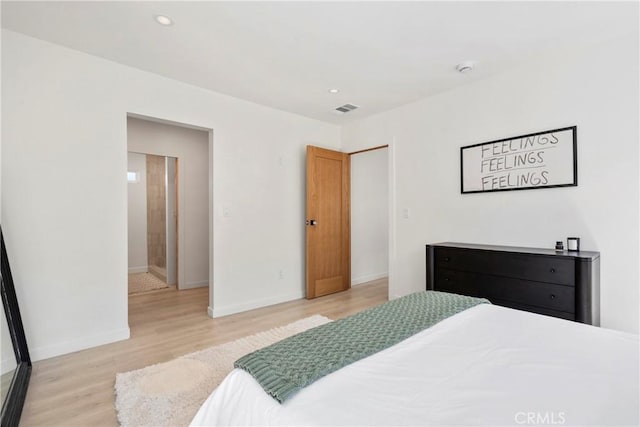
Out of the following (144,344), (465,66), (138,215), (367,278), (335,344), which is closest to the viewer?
(335,344)

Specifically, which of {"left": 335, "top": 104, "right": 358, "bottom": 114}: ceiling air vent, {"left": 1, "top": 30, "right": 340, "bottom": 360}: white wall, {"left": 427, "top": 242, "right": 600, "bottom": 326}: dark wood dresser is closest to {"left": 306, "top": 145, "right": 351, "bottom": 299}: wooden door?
{"left": 335, "top": 104, "right": 358, "bottom": 114}: ceiling air vent

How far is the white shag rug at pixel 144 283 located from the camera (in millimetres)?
4829

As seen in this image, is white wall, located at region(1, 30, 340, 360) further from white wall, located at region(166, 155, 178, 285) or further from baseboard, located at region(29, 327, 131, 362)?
white wall, located at region(166, 155, 178, 285)

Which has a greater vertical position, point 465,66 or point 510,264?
point 465,66

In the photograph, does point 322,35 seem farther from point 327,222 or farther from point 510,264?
point 327,222

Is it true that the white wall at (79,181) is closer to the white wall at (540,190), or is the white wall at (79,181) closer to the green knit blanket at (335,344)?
the white wall at (540,190)

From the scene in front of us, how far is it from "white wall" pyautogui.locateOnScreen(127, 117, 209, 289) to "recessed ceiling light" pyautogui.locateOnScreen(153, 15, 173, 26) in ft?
8.47

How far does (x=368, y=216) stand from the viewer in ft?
17.4

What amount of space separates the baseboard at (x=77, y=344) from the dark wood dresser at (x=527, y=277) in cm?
296

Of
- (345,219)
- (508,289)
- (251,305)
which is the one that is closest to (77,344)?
(251,305)

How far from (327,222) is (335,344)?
3.28 meters

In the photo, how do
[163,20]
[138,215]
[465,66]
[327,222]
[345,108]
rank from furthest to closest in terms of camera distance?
[138,215]
[327,222]
[345,108]
[465,66]
[163,20]

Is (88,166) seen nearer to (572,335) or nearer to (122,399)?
(122,399)

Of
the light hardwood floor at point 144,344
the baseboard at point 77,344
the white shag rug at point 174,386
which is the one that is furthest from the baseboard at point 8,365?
the white shag rug at point 174,386
